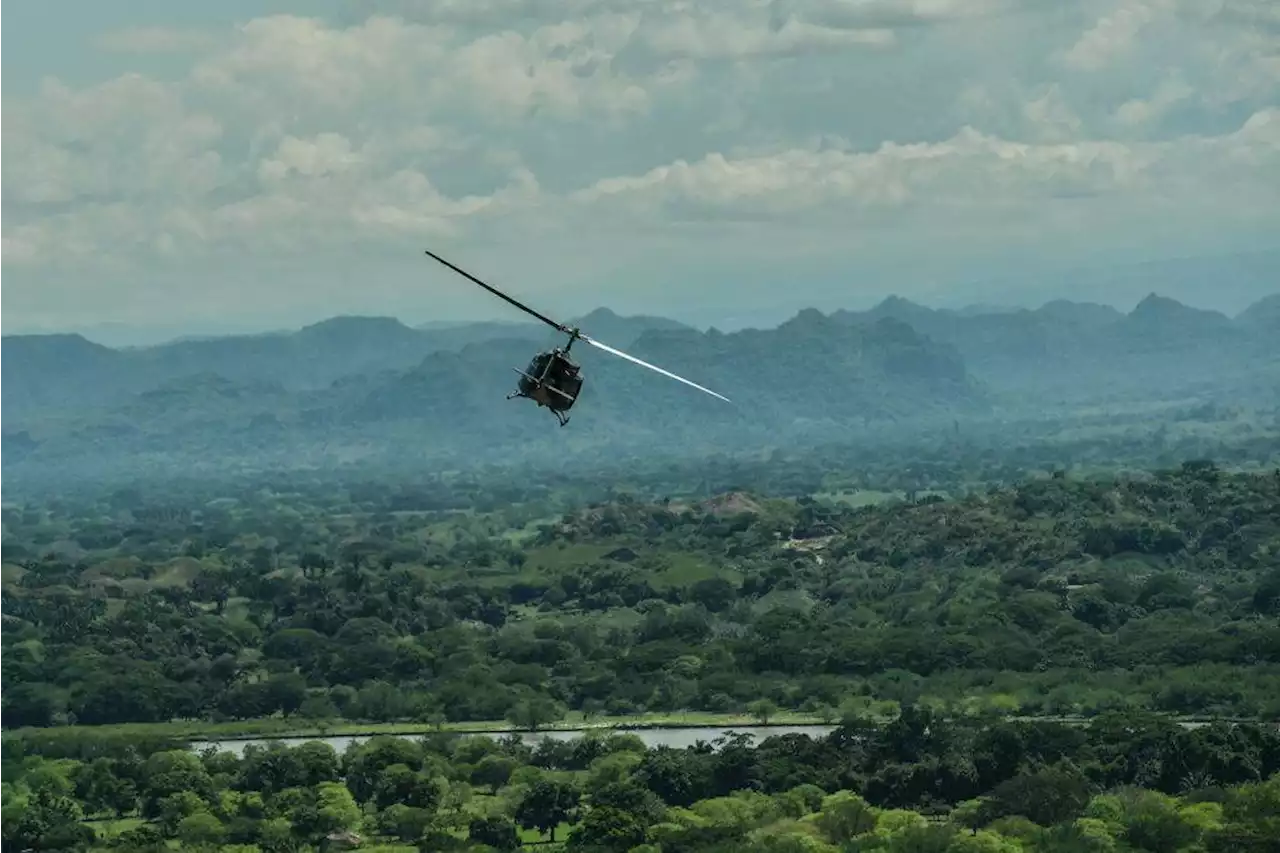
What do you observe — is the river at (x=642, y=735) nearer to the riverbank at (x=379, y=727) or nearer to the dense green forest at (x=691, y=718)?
the riverbank at (x=379, y=727)

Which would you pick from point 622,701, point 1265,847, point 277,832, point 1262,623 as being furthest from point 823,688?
point 1265,847

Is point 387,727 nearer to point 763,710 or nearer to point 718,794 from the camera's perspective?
point 763,710

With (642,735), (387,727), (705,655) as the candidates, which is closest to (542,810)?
(642,735)

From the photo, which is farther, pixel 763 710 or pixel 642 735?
pixel 763 710

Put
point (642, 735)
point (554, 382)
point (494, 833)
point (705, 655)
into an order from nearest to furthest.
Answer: point (554, 382) → point (494, 833) → point (642, 735) → point (705, 655)

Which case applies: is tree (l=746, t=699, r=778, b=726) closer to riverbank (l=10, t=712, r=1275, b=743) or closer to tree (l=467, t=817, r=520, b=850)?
riverbank (l=10, t=712, r=1275, b=743)

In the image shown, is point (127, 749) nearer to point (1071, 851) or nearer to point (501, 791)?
point (501, 791)
